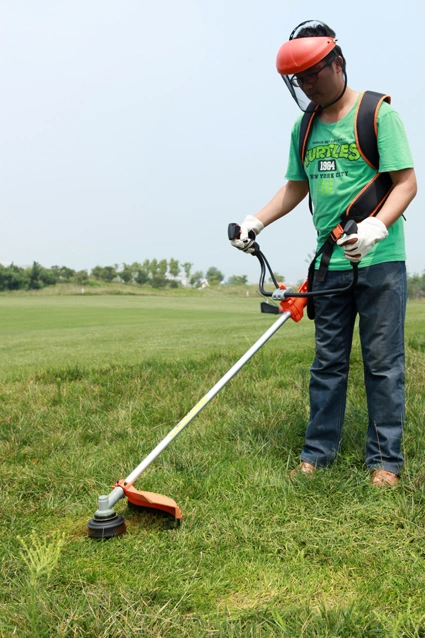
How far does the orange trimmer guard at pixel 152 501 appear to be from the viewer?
9.37 ft

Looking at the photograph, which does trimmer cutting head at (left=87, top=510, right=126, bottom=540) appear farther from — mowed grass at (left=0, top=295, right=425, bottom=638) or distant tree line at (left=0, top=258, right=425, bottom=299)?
distant tree line at (left=0, top=258, right=425, bottom=299)

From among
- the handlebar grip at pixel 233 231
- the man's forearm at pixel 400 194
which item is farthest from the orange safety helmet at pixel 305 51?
the handlebar grip at pixel 233 231

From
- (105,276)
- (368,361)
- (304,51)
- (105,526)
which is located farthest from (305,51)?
(105,276)

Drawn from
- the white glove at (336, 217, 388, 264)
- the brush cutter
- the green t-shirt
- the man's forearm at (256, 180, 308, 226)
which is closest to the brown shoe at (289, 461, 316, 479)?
the brush cutter

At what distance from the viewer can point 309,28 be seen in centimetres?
315

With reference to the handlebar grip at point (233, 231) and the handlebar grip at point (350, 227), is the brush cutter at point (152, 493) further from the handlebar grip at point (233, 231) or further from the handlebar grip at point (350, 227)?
the handlebar grip at point (233, 231)

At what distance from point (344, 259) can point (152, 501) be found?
5.16 feet

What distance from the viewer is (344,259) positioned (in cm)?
333

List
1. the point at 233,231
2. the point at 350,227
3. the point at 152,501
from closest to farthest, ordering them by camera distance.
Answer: the point at 350,227, the point at 152,501, the point at 233,231

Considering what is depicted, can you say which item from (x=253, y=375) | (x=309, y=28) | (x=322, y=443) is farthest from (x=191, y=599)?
(x=253, y=375)

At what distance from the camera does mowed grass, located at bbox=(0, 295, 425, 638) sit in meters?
2.14

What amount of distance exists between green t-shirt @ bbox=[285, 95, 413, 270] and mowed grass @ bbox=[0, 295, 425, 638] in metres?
1.12

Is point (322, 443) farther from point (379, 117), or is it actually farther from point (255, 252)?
point (379, 117)

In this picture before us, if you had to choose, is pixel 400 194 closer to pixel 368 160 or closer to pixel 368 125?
pixel 368 160
